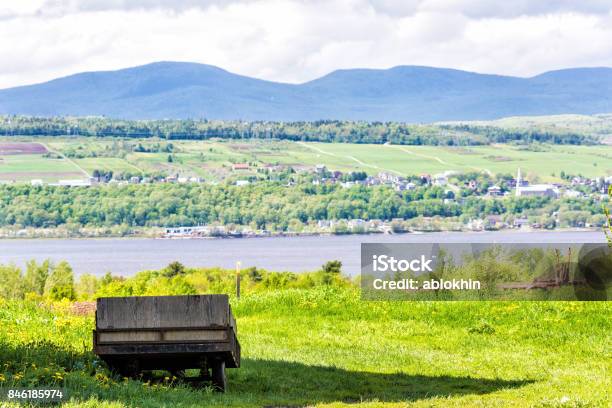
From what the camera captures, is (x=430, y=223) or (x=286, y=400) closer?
(x=286, y=400)

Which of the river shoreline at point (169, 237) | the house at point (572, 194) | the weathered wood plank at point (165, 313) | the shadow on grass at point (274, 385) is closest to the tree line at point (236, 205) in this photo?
the house at point (572, 194)

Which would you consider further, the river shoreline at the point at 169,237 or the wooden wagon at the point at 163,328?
the river shoreline at the point at 169,237

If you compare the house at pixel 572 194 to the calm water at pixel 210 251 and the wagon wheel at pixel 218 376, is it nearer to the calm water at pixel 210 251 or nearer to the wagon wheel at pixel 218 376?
the calm water at pixel 210 251

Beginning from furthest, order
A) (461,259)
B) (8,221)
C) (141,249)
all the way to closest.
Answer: (8,221)
(141,249)
(461,259)

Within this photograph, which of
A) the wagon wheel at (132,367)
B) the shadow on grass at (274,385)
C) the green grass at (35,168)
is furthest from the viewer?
the green grass at (35,168)

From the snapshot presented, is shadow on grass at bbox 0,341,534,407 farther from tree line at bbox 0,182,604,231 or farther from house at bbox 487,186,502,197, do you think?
house at bbox 487,186,502,197

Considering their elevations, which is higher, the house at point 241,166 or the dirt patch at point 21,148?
the dirt patch at point 21,148

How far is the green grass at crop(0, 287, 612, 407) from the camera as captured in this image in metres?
11.7

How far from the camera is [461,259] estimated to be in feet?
75.2

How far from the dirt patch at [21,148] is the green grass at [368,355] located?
169m

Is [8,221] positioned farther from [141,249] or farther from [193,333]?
[193,333]

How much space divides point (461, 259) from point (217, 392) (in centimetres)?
1150

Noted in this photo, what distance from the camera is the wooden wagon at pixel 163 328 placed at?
1173 centimetres

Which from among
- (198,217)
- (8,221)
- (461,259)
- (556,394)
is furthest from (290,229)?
(556,394)
